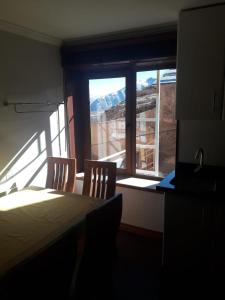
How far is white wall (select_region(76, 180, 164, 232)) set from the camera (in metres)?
2.76

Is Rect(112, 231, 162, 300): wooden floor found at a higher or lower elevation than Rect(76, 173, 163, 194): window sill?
lower

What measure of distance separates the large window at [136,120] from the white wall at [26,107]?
564 millimetres

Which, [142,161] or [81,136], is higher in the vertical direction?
[81,136]

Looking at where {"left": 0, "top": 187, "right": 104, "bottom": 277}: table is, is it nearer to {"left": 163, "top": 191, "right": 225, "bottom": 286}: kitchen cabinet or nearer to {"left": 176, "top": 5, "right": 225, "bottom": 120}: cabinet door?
{"left": 163, "top": 191, "right": 225, "bottom": 286}: kitchen cabinet

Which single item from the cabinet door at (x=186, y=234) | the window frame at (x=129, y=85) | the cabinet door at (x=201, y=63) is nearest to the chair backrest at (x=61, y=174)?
the window frame at (x=129, y=85)

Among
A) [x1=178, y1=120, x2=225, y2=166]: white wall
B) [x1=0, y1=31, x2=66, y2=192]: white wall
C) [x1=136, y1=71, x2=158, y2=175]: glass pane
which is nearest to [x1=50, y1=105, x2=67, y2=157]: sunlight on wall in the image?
[x1=0, y1=31, x2=66, y2=192]: white wall

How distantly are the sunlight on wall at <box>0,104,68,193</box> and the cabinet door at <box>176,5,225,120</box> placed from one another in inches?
63.9

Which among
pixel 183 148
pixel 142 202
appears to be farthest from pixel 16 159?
pixel 183 148

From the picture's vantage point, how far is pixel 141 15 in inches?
87.3

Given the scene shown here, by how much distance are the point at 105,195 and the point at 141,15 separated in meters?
1.65

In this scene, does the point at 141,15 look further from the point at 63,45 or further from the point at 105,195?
the point at 105,195

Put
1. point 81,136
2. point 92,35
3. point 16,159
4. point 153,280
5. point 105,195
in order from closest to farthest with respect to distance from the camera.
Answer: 1. point 153,280
2. point 105,195
3. point 16,159
4. point 92,35
5. point 81,136

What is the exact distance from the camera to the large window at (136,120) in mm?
2834

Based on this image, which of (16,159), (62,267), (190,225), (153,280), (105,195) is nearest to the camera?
(62,267)
